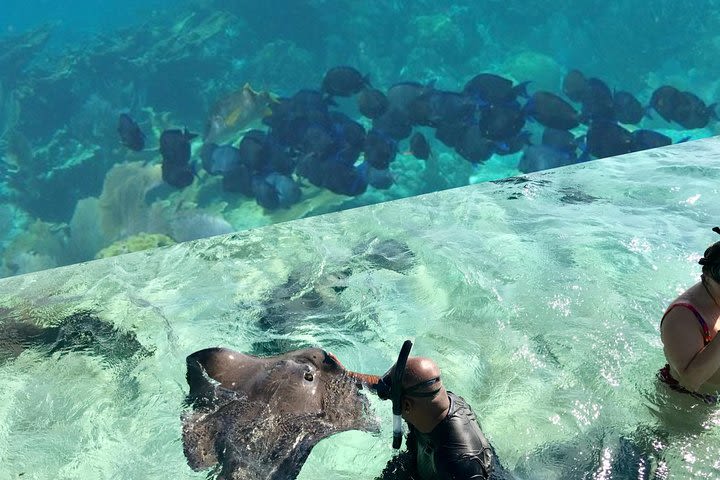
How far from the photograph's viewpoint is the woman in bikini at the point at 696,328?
2334mm

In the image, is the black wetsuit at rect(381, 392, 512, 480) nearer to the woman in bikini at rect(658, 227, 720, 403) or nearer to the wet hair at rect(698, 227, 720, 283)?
A: the woman in bikini at rect(658, 227, 720, 403)

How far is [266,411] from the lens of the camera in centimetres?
262

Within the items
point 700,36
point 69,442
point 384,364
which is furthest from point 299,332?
point 700,36

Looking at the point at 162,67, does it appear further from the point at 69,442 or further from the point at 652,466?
the point at 652,466

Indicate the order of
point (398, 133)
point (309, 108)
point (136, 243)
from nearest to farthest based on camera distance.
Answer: point (136, 243), point (398, 133), point (309, 108)

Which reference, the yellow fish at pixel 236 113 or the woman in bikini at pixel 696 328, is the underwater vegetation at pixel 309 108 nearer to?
the yellow fish at pixel 236 113

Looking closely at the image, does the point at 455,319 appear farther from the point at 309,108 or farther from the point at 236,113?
the point at 236,113

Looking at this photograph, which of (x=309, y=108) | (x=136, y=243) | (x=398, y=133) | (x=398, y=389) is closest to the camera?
(x=398, y=389)

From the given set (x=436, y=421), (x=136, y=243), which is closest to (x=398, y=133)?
(x=136, y=243)

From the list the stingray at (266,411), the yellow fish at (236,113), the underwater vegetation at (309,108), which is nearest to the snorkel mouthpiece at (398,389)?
the stingray at (266,411)

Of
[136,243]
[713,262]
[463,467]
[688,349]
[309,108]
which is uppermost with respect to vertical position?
[713,262]

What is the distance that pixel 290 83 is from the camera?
9750mm

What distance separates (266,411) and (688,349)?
1752 mm

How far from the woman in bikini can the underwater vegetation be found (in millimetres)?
5731
